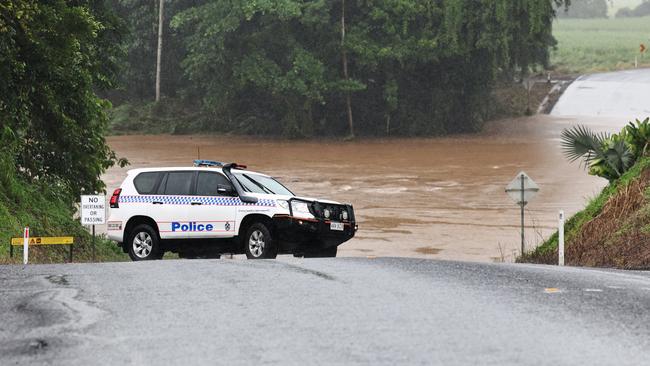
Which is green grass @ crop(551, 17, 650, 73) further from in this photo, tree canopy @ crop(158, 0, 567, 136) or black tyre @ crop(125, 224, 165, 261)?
black tyre @ crop(125, 224, 165, 261)

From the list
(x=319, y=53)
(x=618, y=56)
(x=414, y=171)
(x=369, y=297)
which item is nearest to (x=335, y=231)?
(x=369, y=297)

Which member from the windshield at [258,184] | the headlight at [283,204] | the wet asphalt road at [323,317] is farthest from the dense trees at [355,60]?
the wet asphalt road at [323,317]

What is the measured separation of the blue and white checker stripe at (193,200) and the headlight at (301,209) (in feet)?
1.17

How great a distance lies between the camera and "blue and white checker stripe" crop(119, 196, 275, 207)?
19.6 metres

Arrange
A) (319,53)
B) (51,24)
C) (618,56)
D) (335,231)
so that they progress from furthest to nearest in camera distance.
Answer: (618,56), (319,53), (51,24), (335,231)

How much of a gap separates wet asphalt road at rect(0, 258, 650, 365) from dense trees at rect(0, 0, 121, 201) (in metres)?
9.39

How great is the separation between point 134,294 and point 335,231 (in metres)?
7.81

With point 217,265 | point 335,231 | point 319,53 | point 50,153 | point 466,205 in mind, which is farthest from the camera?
point 319,53

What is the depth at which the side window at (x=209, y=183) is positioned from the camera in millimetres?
20047

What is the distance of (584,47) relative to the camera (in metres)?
115

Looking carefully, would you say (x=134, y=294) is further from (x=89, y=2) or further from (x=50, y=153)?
(x=89, y=2)

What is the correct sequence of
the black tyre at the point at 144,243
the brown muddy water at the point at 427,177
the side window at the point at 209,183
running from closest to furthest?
1. the side window at the point at 209,183
2. the black tyre at the point at 144,243
3. the brown muddy water at the point at 427,177

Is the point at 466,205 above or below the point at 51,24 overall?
below

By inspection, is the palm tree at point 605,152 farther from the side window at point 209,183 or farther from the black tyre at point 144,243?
the black tyre at point 144,243
